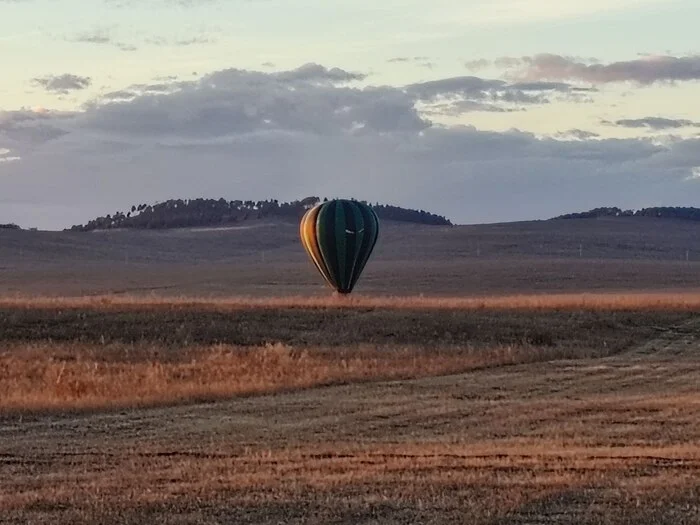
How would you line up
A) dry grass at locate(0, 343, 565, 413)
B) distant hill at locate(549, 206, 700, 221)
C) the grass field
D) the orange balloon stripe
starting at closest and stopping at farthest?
the grass field < dry grass at locate(0, 343, 565, 413) < the orange balloon stripe < distant hill at locate(549, 206, 700, 221)

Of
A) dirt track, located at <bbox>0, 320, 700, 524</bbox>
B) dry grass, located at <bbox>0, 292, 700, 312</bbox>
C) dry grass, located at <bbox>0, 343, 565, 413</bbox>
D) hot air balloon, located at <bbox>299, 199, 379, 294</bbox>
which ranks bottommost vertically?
dry grass, located at <bbox>0, 343, 565, 413</bbox>

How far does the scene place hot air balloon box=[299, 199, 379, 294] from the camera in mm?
49219

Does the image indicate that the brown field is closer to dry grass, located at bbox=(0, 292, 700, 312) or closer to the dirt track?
the dirt track

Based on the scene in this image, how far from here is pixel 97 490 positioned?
453 inches

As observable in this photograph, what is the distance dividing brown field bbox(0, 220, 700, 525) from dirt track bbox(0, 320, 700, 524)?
39 millimetres

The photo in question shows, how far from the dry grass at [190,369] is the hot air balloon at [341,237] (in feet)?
55.8

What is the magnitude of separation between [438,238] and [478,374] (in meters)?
93.5

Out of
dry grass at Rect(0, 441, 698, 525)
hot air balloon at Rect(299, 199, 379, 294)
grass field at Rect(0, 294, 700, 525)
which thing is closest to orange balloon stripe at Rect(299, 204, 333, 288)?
hot air balloon at Rect(299, 199, 379, 294)

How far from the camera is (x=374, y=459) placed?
1341 cm

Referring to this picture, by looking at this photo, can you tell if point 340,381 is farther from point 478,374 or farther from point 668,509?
point 668,509

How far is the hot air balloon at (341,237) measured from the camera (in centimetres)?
4922

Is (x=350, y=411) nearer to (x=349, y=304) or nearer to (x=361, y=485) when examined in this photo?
(x=361, y=485)

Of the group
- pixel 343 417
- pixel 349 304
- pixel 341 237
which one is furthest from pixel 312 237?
pixel 343 417

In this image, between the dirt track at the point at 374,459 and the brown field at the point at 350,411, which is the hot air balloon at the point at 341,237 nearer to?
the brown field at the point at 350,411
